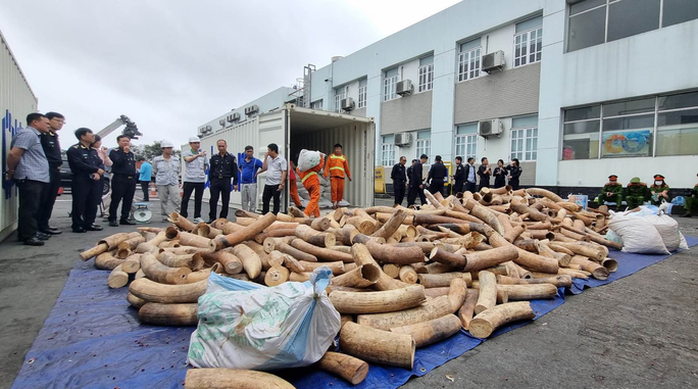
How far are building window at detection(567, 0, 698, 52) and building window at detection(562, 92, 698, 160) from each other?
229 cm

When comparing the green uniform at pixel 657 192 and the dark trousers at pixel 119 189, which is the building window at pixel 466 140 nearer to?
the green uniform at pixel 657 192

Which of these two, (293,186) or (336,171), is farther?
(293,186)

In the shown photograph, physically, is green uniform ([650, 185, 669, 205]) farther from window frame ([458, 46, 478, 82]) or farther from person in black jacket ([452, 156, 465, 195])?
window frame ([458, 46, 478, 82])

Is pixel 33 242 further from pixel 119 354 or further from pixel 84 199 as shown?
pixel 119 354

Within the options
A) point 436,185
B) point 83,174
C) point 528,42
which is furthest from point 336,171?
point 528,42

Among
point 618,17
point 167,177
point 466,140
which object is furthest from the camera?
point 466,140

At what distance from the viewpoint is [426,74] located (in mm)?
18703

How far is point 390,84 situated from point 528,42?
7.73 metres

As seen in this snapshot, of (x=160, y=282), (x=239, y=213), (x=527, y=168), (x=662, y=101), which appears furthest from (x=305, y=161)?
(x=662, y=101)

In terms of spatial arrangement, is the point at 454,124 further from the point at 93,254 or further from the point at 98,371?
the point at 98,371

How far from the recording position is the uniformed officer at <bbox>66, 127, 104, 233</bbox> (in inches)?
263

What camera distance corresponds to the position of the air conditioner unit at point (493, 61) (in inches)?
590

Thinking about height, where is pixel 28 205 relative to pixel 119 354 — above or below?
above

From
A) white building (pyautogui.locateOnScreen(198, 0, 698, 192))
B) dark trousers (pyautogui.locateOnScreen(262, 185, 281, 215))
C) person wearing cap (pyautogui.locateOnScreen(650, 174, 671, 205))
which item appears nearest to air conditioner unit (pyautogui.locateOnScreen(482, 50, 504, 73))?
Result: white building (pyautogui.locateOnScreen(198, 0, 698, 192))
